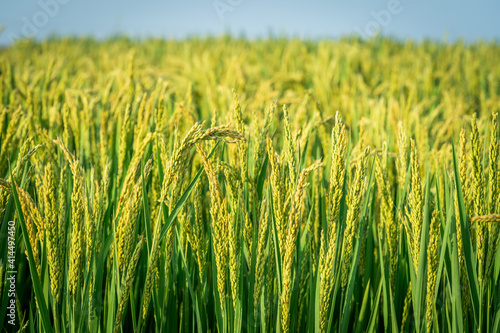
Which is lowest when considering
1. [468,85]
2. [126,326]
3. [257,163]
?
[126,326]

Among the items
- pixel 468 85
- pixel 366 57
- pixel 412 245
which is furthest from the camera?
pixel 366 57

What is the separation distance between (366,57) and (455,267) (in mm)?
4699

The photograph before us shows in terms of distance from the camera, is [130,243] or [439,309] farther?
[439,309]

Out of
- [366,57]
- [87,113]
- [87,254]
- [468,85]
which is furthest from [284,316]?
[366,57]

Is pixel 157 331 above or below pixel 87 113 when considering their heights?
below

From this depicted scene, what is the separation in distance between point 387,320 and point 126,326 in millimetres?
740

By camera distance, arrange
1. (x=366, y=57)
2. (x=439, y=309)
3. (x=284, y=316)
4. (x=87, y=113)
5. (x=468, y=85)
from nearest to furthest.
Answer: (x=284, y=316), (x=439, y=309), (x=87, y=113), (x=468, y=85), (x=366, y=57)

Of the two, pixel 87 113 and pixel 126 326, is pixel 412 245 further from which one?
pixel 87 113

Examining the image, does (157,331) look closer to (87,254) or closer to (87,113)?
(87,254)

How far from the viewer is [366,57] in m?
5.07

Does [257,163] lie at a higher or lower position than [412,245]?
higher

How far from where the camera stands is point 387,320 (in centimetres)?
98

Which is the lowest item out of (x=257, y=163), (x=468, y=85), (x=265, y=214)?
(x=265, y=214)

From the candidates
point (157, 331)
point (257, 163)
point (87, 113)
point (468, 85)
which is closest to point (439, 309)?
point (257, 163)
